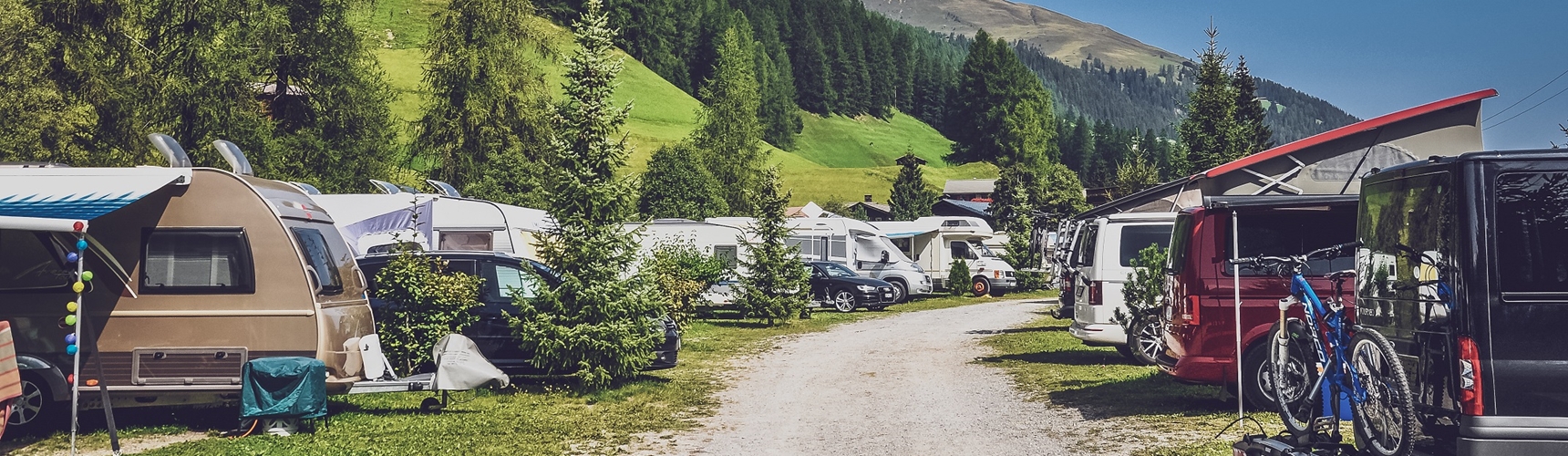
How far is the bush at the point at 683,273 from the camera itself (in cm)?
2008

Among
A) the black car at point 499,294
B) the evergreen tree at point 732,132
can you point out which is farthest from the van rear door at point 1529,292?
the evergreen tree at point 732,132

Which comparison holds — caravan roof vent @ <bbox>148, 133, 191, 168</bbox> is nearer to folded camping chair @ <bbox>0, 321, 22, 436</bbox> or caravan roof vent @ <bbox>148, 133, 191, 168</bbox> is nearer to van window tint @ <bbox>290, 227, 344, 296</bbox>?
van window tint @ <bbox>290, 227, 344, 296</bbox>

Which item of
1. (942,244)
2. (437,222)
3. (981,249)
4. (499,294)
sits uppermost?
(942,244)

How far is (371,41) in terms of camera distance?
4266 centimetres

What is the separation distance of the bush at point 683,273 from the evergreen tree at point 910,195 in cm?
5781

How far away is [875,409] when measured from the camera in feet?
39.1

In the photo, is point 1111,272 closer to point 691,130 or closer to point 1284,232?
point 1284,232

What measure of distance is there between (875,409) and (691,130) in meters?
86.0

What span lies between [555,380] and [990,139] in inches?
4427

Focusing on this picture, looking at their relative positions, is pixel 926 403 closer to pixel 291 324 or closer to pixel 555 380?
pixel 555 380

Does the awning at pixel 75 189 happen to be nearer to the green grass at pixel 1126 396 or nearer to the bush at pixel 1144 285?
the green grass at pixel 1126 396

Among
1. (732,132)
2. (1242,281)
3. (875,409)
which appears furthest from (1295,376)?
(732,132)

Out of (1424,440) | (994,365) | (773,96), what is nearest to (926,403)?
(994,365)

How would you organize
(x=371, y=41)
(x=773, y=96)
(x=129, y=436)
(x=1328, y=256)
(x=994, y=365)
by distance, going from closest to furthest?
(x=1328, y=256), (x=129, y=436), (x=994, y=365), (x=371, y=41), (x=773, y=96)
